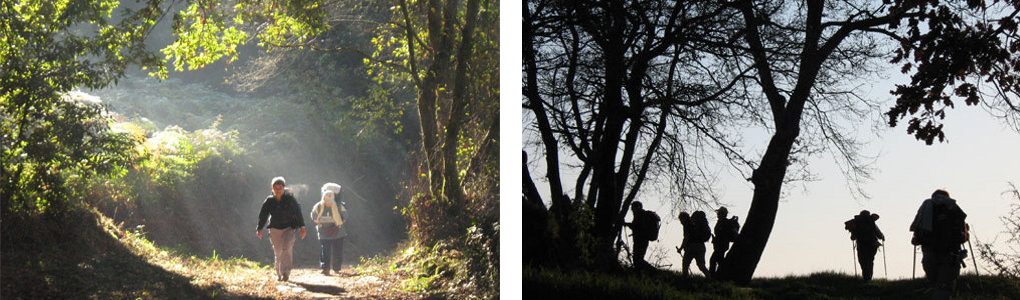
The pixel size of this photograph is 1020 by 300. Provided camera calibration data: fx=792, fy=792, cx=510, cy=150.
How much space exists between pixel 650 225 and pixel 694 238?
380mm

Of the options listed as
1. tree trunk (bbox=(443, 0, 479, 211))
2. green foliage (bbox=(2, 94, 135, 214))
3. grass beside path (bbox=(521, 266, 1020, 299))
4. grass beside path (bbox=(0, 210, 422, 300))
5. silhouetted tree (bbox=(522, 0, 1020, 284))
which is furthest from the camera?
tree trunk (bbox=(443, 0, 479, 211))

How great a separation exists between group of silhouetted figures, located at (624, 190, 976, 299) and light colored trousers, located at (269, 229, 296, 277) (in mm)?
1946

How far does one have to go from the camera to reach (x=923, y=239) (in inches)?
137

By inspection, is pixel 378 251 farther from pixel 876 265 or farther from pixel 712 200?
pixel 876 265

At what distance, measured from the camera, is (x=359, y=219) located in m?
4.35

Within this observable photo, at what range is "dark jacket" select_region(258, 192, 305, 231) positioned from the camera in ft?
12.5

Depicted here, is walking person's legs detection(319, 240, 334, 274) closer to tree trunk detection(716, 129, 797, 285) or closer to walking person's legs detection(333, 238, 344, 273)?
walking person's legs detection(333, 238, 344, 273)

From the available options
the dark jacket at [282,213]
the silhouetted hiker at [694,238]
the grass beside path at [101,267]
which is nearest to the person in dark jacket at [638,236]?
the silhouetted hiker at [694,238]

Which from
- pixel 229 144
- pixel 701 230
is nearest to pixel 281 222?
pixel 229 144

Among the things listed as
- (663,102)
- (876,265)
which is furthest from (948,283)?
(663,102)

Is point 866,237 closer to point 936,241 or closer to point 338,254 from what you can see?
point 936,241

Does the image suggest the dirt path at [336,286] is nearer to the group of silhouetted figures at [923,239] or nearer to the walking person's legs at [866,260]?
the group of silhouetted figures at [923,239]

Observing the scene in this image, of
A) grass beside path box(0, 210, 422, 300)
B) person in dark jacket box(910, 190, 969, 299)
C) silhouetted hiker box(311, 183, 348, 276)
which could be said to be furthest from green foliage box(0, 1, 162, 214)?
person in dark jacket box(910, 190, 969, 299)

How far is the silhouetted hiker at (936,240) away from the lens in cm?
336
